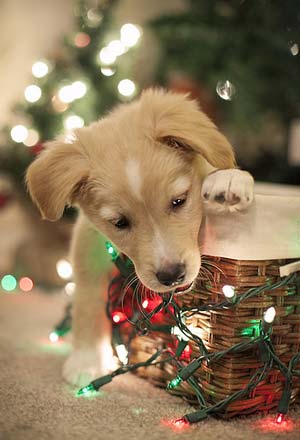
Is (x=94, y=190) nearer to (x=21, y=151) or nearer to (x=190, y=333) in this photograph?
(x=190, y=333)

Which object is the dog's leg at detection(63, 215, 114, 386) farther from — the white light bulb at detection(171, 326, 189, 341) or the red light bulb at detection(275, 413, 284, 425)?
the red light bulb at detection(275, 413, 284, 425)

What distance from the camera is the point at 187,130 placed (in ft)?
4.59

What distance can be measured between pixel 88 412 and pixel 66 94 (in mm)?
1765

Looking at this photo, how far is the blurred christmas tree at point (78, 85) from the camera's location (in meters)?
2.79

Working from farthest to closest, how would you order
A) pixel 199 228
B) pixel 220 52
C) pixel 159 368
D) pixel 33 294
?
pixel 220 52
pixel 33 294
pixel 159 368
pixel 199 228

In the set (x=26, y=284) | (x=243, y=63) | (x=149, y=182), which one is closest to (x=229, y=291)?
(x=149, y=182)

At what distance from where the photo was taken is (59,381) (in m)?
1.60

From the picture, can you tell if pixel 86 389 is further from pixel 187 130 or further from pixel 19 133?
pixel 19 133

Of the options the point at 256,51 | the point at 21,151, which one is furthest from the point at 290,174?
the point at 21,151

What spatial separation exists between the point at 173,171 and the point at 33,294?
1513mm

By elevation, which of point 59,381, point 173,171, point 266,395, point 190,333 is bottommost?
point 59,381

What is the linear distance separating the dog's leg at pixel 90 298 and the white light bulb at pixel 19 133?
4.10ft

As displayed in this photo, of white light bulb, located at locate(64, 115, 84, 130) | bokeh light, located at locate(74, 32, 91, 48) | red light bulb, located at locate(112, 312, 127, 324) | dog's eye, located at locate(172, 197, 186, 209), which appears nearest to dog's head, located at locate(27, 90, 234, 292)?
dog's eye, located at locate(172, 197, 186, 209)

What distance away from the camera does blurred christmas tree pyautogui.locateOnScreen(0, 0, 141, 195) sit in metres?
2.79
